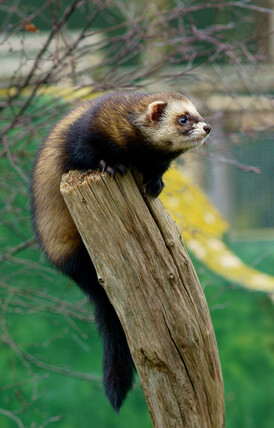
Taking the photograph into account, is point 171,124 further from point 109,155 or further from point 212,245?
point 212,245

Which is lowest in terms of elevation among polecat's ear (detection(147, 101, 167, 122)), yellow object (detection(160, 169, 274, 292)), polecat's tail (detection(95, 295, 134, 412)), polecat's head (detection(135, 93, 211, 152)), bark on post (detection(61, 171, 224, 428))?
yellow object (detection(160, 169, 274, 292))

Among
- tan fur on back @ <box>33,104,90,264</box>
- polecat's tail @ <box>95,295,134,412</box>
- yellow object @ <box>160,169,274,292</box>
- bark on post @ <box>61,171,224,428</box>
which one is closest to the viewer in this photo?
bark on post @ <box>61,171,224,428</box>

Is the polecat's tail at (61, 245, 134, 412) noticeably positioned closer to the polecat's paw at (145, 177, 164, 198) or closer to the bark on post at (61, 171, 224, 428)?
the bark on post at (61, 171, 224, 428)

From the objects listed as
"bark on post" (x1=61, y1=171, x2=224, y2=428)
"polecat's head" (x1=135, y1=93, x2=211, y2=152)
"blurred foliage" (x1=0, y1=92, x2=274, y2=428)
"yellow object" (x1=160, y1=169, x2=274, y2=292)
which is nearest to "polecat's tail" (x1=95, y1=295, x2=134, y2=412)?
"bark on post" (x1=61, y1=171, x2=224, y2=428)

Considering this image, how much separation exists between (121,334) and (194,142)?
1.03 m

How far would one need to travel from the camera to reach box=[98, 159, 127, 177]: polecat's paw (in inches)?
101

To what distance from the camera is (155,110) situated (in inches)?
108

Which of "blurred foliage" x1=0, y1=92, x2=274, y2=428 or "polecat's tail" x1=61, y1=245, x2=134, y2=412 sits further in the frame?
"blurred foliage" x1=0, y1=92, x2=274, y2=428

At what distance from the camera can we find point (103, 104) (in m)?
2.85

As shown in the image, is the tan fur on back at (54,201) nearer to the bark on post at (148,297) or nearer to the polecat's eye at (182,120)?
the bark on post at (148,297)

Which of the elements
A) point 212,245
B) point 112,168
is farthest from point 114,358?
point 212,245

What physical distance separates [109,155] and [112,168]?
0.15 metres

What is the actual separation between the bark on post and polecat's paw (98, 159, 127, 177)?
0.03 m

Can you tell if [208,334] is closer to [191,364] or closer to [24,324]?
[191,364]
